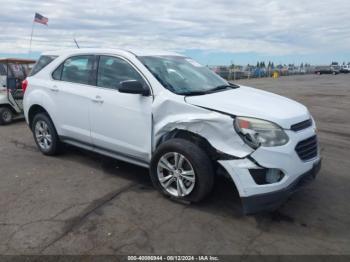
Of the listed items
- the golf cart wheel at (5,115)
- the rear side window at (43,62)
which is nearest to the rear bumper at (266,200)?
the rear side window at (43,62)

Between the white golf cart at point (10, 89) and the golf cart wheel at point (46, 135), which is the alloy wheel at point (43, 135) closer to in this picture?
the golf cart wheel at point (46, 135)

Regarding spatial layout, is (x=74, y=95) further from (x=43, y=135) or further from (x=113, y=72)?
(x=43, y=135)

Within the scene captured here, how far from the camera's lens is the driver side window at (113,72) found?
4.57 m

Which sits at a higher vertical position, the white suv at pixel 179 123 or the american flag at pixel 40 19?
the american flag at pixel 40 19

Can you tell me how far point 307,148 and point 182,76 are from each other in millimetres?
1835

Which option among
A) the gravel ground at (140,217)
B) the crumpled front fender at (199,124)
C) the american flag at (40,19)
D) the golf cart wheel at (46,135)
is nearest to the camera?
the gravel ground at (140,217)

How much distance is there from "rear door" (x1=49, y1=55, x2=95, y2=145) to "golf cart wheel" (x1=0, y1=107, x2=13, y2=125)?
14.7 ft

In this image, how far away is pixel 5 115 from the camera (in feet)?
30.6

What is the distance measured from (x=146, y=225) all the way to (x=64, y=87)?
274cm

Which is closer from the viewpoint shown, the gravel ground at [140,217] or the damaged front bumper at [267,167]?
the gravel ground at [140,217]

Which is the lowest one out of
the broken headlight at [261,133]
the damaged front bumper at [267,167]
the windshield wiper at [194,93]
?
the damaged front bumper at [267,167]

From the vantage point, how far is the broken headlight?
3.52 meters

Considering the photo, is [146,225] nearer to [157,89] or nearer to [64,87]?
[157,89]

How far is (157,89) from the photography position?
4.22 m
